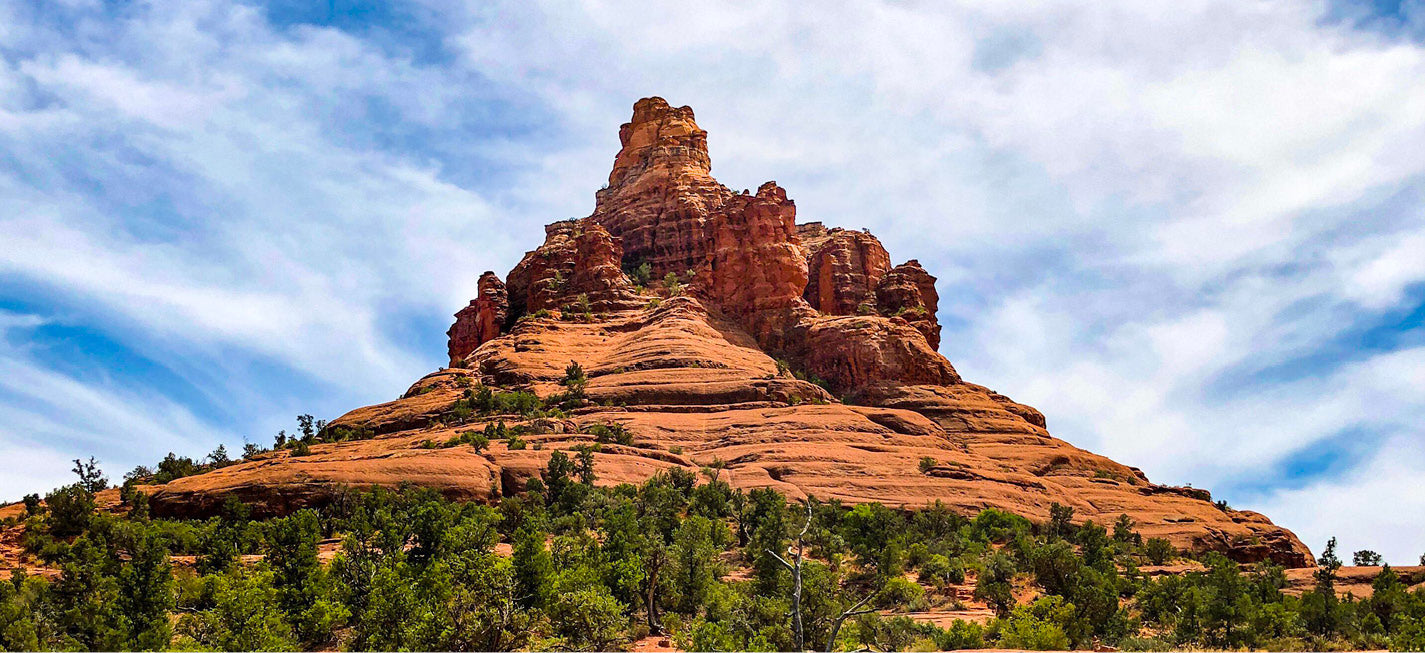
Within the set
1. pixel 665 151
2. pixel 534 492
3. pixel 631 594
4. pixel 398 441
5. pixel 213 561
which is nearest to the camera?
pixel 631 594

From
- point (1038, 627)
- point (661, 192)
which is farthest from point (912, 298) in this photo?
point (1038, 627)

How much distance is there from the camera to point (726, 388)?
80.6m

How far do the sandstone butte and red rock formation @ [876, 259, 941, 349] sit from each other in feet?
0.89

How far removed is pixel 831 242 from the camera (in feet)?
383

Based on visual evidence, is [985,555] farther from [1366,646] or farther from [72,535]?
[72,535]

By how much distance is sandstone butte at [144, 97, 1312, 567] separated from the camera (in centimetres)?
6400

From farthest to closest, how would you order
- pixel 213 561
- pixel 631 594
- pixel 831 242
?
pixel 831 242
pixel 213 561
pixel 631 594

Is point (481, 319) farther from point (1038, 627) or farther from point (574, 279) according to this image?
point (1038, 627)

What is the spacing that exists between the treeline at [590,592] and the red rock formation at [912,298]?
56722mm

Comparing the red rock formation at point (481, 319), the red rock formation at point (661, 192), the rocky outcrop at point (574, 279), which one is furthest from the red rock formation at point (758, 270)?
the red rock formation at point (481, 319)

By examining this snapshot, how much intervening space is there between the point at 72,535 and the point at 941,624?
4567 cm

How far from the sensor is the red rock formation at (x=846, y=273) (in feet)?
365

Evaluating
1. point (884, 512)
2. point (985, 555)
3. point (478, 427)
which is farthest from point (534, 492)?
point (985, 555)

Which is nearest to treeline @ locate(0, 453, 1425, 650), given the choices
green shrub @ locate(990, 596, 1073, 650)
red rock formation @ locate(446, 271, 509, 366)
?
green shrub @ locate(990, 596, 1073, 650)
